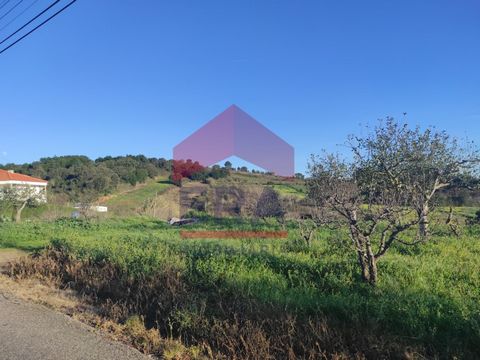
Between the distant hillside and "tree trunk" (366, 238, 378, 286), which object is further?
the distant hillside

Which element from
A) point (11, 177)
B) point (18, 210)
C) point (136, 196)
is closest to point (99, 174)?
point (136, 196)

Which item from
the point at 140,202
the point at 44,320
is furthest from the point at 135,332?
the point at 140,202

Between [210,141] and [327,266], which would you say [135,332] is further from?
[210,141]

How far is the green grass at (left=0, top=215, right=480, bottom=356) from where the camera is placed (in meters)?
4.43

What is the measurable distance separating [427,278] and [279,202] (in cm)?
1622

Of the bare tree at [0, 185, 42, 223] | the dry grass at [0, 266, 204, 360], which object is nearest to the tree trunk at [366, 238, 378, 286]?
the dry grass at [0, 266, 204, 360]

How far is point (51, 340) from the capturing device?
4.78 meters

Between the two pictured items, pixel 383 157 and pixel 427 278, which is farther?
pixel 383 157

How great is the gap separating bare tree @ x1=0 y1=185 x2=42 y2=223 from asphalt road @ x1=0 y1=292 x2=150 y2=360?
31.2m

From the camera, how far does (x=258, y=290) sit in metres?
6.03

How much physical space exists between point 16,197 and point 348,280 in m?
34.7

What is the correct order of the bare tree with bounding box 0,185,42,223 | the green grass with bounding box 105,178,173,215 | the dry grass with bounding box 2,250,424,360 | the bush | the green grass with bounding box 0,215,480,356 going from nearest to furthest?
the dry grass with bounding box 2,250,424,360
the green grass with bounding box 0,215,480,356
the bush
the bare tree with bounding box 0,185,42,223
the green grass with bounding box 105,178,173,215

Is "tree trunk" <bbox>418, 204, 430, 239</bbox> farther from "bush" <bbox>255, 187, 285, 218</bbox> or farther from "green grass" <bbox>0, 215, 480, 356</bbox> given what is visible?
"bush" <bbox>255, 187, 285, 218</bbox>

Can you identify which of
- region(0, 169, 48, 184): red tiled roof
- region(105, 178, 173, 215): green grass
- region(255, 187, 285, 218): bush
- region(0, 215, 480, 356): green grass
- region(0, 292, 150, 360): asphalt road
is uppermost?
region(0, 169, 48, 184): red tiled roof
